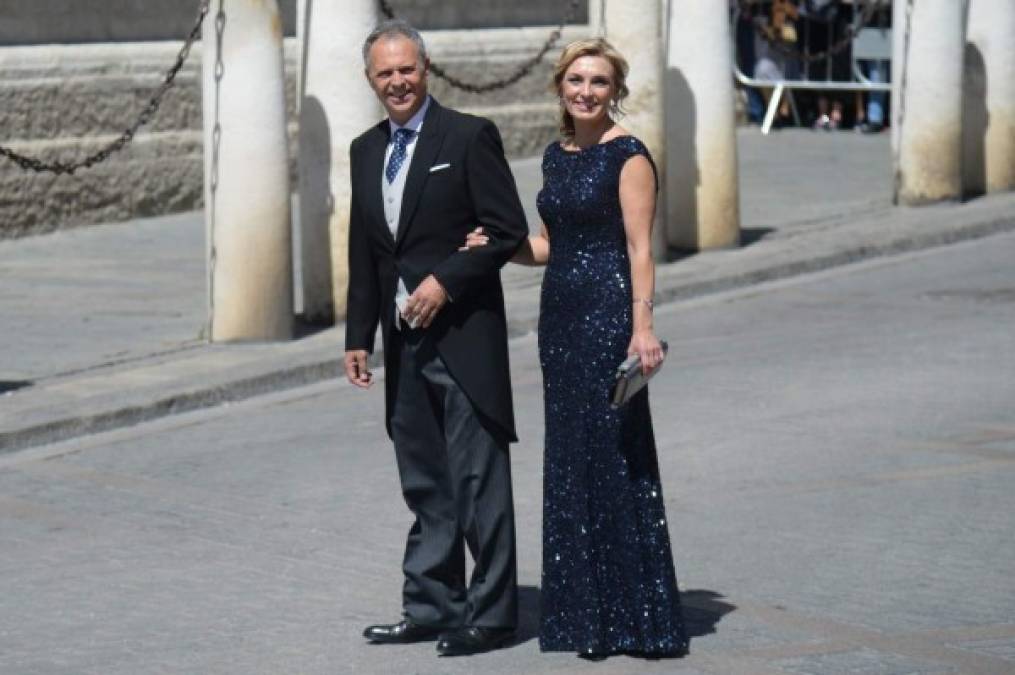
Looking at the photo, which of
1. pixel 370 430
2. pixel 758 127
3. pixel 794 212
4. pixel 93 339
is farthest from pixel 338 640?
pixel 758 127

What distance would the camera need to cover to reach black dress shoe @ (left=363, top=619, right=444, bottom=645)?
7.43 meters

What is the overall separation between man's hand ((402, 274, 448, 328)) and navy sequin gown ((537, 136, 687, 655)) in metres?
0.36

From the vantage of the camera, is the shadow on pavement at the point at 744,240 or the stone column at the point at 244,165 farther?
the shadow on pavement at the point at 744,240

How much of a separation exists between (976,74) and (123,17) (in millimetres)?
6511

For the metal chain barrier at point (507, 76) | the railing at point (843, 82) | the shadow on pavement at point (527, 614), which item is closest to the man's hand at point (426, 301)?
the shadow on pavement at point (527, 614)

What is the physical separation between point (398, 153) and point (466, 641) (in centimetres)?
147

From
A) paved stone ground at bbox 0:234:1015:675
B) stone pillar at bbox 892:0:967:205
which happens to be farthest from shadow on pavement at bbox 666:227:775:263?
paved stone ground at bbox 0:234:1015:675

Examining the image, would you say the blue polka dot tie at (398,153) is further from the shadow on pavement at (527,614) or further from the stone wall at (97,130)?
the stone wall at (97,130)

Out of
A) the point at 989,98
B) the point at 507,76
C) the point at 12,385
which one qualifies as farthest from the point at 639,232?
the point at 507,76

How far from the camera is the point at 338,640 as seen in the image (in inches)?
295

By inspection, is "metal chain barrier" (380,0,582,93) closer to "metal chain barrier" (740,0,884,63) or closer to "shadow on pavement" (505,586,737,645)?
"metal chain barrier" (740,0,884,63)

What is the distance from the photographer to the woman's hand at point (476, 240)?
287 inches

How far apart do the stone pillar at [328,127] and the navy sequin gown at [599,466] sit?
6.16m

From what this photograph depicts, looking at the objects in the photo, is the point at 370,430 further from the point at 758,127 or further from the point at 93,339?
the point at 758,127
